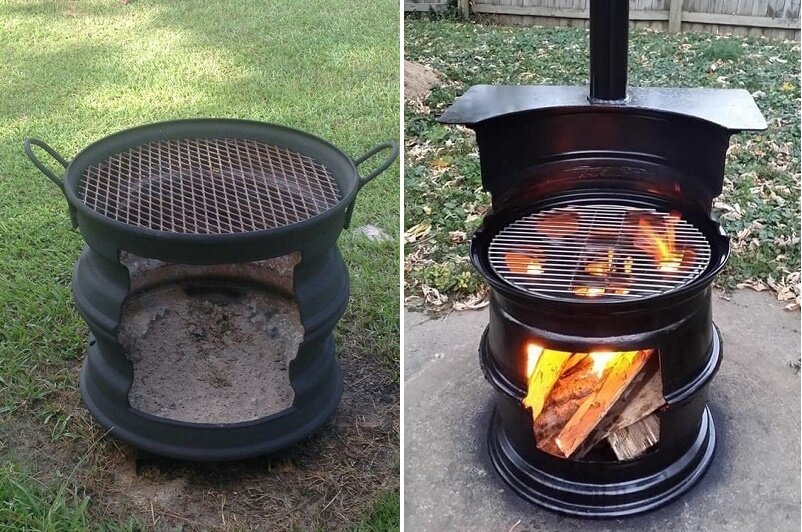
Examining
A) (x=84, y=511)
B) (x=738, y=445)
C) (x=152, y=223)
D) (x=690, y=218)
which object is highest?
(x=152, y=223)

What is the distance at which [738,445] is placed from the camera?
2639mm

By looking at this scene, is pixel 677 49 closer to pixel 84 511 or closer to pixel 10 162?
pixel 10 162

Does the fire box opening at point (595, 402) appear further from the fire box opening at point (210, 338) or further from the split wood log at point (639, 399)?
the fire box opening at point (210, 338)

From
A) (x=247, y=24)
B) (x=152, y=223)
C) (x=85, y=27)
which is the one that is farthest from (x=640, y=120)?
(x=85, y=27)

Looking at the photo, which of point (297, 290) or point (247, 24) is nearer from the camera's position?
point (297, 290)

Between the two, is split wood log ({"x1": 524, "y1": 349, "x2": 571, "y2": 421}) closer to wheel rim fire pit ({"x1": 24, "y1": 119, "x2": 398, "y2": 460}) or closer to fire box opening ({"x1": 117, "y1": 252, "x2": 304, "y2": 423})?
wheel rim fire pit ({"x1": 24, "y1": 119, "x2": 398, "y2": 460})

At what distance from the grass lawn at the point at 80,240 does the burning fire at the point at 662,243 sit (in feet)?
3.35

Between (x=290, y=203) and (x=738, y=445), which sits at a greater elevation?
(x=290, y=203)

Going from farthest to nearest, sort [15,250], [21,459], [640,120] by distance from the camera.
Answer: [15,250] → [21,459] → [640,120]

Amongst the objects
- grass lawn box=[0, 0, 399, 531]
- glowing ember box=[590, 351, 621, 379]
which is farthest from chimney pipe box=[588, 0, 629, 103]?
grass lawn box=[0, 0, 399, 531]

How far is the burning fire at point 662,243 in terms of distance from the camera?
2.29 metres

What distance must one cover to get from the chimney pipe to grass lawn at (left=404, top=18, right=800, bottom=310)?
1313 millimetres

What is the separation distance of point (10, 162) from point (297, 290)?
2937 millimetres

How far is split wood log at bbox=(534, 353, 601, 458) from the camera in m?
2.44
